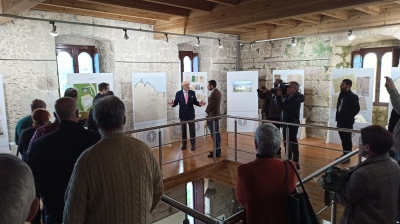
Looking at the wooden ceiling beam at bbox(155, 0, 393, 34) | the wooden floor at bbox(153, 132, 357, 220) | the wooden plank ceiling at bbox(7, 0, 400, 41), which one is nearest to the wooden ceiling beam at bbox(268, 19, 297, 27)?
the wooden plank ceiling at bbox(7, 0, 400, 41)

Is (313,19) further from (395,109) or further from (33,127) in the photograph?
(33,127)

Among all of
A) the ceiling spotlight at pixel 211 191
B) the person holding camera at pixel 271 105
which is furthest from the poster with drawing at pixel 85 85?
the person holding camera at pixel 271 105

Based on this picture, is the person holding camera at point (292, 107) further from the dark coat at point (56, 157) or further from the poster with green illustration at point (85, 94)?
the dark coat at point (56, 157)

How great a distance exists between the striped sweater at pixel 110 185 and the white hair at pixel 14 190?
0.49 m

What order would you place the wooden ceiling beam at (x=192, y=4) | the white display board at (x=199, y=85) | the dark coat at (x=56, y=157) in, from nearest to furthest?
the dark coat at (x=56, y=157) < the wooden ceiling beam at (x=192, y=4) < the white display board at (x=199, y=85)

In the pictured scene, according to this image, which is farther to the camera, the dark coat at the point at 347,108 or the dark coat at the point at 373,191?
the dark coat at the point at 347,108

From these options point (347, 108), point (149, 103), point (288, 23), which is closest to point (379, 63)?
point (288, 23)

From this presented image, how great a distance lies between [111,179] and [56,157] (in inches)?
24.0

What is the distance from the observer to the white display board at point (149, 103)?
18.3 ft

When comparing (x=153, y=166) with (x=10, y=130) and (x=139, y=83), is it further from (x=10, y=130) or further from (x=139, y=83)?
(x=139, y=83)

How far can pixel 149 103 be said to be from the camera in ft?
19.0

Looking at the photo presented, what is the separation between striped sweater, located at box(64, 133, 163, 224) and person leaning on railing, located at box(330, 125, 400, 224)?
1.12 meters

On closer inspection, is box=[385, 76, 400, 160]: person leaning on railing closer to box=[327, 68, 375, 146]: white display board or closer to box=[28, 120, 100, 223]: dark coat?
Answer: box=[28, 120, 100, 223]: dark coat

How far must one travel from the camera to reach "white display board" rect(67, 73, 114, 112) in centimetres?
470
